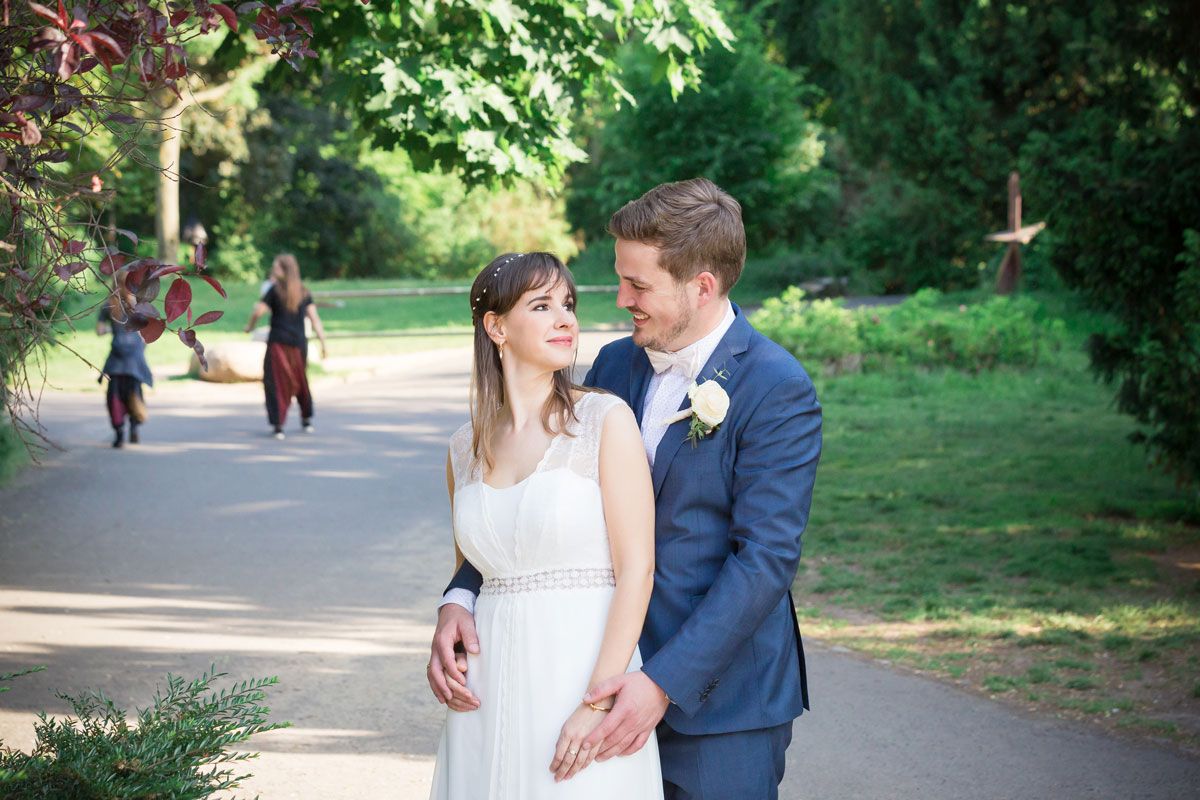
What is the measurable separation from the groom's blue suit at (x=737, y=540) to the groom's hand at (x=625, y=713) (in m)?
0.08

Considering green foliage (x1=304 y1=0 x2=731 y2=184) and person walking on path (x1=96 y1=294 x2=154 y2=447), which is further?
person walking on path (x1=96 y1=294 x2=154 y2=447)

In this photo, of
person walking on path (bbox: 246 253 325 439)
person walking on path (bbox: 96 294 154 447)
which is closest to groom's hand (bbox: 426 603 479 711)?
person walking on path (bbox: 96 294 154 447)

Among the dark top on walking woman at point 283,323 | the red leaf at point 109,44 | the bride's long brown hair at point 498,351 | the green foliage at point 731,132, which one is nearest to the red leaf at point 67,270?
the red leaf at point 109,44

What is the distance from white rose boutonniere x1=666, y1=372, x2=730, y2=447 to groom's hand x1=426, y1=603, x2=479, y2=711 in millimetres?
696

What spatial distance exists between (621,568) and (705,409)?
1.31ft

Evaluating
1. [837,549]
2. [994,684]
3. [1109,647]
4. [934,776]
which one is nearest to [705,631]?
[934,776]

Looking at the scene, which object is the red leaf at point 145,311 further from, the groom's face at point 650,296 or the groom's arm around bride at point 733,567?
the groom's arm around bride at point 733,567

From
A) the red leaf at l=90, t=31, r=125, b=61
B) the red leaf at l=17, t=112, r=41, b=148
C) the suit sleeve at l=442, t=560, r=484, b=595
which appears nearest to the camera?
the red leaf at l=90, t=31, r=125, b=61

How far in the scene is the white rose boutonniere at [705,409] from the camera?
114 inches

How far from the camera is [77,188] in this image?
2.95 m

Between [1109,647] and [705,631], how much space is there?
15.8 ft

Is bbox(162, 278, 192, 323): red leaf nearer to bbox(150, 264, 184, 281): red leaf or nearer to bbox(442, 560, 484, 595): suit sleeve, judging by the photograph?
bbox(150, 264, 184, 281): red leaf

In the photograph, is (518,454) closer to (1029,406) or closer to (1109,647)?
(1109,647)

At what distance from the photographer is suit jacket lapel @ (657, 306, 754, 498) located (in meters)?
3.02
